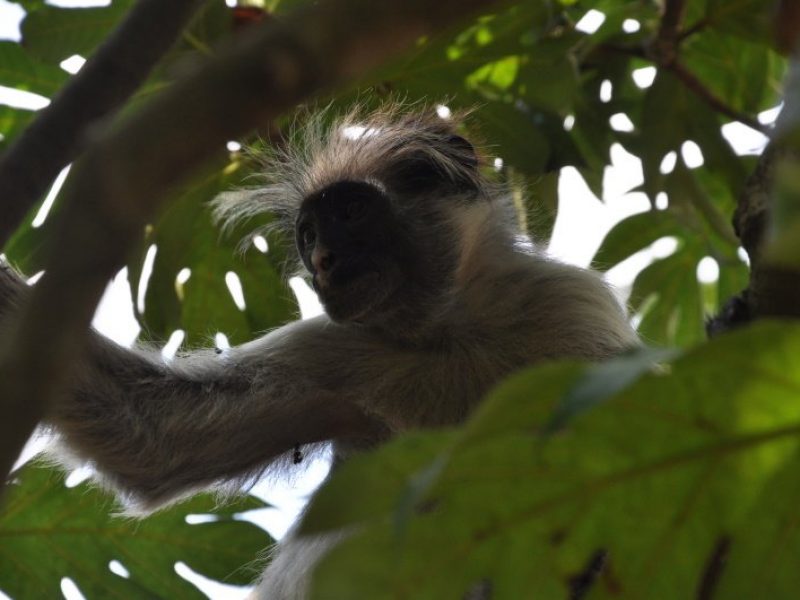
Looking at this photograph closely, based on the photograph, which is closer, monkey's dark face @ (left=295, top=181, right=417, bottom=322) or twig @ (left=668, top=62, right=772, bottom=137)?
monkey's dark face @ (left=295, top=181, right=417, bottom=322)

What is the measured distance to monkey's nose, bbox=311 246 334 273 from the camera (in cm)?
476

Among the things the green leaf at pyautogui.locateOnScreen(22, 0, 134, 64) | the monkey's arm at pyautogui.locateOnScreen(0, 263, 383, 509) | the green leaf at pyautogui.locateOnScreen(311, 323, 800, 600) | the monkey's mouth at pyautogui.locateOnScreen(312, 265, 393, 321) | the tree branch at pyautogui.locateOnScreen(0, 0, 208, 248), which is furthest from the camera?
the green leaf at pyautogui.locateOnScreen(22, 0, 134, 64)

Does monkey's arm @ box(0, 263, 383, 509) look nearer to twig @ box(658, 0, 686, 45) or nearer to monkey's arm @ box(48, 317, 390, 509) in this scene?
monkey's arm @ box(48, 317, 390, 509)

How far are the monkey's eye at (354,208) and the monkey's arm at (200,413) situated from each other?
1.63 ft

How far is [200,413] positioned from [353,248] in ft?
2.83

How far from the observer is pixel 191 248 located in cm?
548

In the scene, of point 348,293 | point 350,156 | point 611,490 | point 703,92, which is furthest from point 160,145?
point 350,156

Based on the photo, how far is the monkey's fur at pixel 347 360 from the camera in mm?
4660

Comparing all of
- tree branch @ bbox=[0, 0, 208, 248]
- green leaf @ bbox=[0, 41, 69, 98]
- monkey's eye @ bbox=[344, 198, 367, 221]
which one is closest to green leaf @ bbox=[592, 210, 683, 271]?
monkey's eye @ bbox=[344, 198, 367, 221]

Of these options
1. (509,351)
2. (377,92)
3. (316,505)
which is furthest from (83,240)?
(377,92)

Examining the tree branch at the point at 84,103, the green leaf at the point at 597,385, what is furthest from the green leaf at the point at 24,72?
the green leaf at the point at 597,385

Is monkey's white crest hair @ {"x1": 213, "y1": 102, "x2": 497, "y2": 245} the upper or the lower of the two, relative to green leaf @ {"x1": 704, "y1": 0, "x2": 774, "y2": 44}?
lower

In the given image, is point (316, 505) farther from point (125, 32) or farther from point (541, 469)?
point (125, 32)

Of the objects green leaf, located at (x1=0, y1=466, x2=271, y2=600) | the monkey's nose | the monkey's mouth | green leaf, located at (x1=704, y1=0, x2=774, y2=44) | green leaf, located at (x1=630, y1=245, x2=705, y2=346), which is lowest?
green leaf, located at (x1=0, y1=466, x2=271, y2=600)
